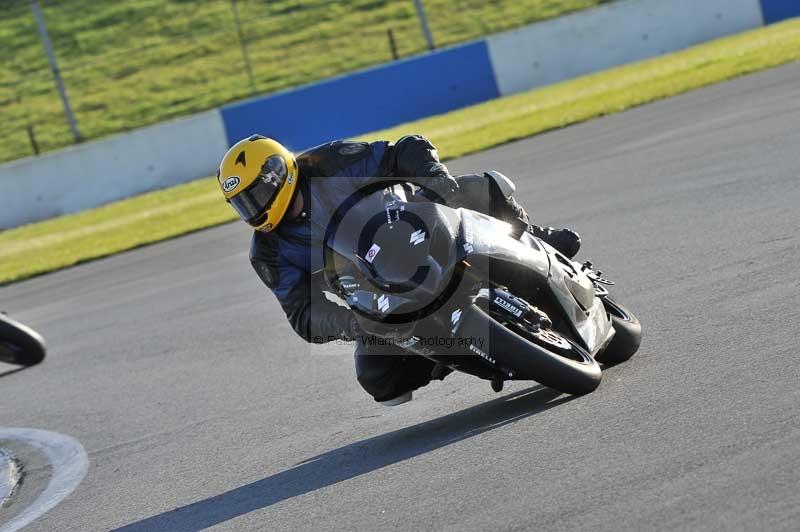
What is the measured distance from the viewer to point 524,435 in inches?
212

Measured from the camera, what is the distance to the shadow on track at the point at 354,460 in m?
5.49

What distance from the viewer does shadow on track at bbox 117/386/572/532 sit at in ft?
18.0

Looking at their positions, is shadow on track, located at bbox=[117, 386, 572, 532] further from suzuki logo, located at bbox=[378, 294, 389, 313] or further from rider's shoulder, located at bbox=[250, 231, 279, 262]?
rider's shoulder, located at bbox=[250, 231, 279, 262]

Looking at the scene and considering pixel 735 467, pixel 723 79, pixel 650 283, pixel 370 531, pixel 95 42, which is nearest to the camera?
pixel 735 467

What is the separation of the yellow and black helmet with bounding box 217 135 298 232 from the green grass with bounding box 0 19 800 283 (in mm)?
10496

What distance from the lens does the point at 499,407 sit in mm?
6105

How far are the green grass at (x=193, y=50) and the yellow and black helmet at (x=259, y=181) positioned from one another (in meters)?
25.9

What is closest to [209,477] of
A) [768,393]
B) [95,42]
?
[768,393]

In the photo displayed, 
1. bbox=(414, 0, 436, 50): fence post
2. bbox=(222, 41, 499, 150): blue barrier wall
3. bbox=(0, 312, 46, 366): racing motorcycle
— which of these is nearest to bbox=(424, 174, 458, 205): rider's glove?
bbox=(0, 312, 46, 366): racing motorcycle

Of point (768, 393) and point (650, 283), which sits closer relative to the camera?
point (768, 393)

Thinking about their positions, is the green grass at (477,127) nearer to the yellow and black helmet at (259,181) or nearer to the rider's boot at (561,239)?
the rider's boot at (561,239)

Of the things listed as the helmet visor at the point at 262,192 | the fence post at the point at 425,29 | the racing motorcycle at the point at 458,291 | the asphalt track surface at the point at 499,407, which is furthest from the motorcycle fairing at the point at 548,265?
the fence post at the point at 425,29

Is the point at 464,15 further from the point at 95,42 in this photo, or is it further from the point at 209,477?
the point at 209,477

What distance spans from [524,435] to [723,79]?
1462cm
